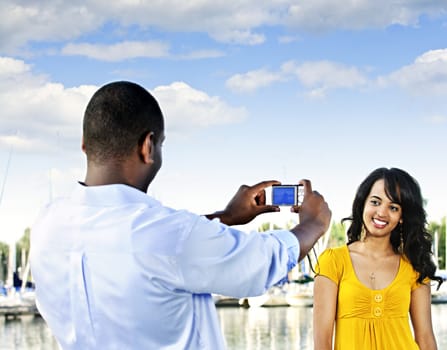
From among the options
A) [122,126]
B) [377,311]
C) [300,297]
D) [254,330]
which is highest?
[122,126]

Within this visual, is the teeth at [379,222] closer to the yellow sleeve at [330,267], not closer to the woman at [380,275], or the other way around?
the woman at [380,275]

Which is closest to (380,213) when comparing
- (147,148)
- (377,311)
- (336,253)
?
(336,253)

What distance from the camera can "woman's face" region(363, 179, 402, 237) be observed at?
15.5 ft

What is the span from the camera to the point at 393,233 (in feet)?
16.2

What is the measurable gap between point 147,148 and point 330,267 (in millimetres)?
2579

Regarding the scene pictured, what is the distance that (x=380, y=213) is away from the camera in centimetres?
473

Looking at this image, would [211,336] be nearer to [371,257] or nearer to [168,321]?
[168,321]

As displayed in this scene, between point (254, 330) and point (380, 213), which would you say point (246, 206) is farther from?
point (254, 330)

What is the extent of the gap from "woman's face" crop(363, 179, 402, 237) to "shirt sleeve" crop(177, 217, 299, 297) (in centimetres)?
254

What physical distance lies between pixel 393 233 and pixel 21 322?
3900cm

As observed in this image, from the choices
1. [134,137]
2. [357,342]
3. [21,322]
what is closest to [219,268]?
[134,137]

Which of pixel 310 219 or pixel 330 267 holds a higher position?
pixel 310 219

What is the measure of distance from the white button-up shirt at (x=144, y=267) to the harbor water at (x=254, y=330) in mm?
27179

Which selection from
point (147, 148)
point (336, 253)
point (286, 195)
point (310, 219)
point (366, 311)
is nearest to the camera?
point (147, 148)
